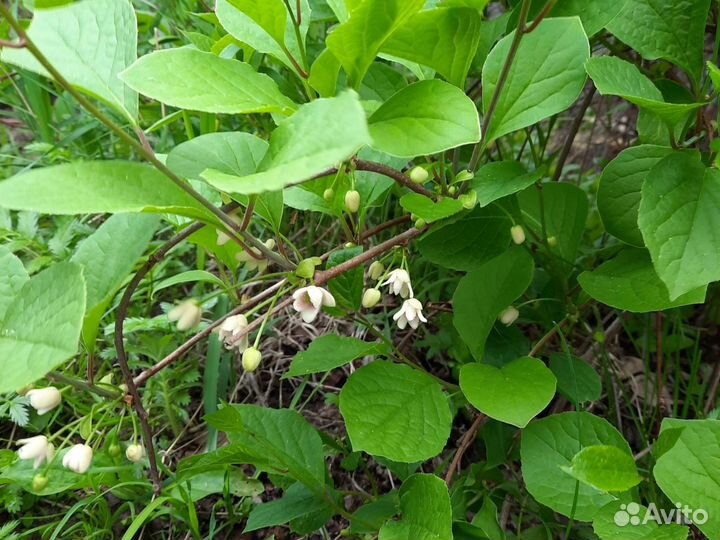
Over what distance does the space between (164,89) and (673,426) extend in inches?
31.1

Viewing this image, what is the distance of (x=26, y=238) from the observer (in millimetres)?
1472

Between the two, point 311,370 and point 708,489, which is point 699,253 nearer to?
point 708,489

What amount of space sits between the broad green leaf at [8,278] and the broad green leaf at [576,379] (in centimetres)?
84

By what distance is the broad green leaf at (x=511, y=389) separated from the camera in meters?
0.87

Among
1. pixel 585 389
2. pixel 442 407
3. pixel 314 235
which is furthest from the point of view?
pixel 314 235

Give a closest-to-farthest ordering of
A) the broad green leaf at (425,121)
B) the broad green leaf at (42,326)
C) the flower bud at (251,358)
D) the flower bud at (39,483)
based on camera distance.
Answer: the broad green leaf at (42,326)
the broad green leaf at (425,121)
the flower bud at (251,358)
the flower bud at (39,483)

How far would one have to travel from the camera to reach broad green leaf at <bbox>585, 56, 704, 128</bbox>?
0.78 m

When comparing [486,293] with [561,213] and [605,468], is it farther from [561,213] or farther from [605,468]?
[605,468]

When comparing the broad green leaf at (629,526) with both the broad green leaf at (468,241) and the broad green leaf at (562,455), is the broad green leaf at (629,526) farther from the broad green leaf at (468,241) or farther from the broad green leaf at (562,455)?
the broad green leaf at (468,241)

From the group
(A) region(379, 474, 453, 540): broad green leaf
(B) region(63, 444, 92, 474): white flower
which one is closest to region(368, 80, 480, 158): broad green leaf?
(A) region(379, 474, 453, 540): broad green leaf

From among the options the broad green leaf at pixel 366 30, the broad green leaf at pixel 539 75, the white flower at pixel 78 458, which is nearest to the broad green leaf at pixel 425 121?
the broad green leaf at pixel 366 30

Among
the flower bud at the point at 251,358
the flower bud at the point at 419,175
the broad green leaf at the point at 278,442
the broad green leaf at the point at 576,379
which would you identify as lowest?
the broad green leaf at the point at 278,442

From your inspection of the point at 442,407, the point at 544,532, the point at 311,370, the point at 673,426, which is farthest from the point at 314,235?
the point at 673,426

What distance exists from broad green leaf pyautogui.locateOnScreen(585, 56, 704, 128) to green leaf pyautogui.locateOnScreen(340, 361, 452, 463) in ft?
1.63
